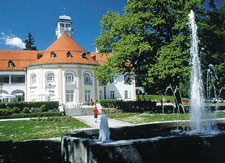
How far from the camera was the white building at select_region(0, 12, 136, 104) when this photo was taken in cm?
3259

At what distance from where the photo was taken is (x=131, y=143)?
17.7 feet

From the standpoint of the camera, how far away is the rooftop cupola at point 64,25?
165ft

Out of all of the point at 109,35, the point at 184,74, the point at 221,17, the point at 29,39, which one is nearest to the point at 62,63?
the point at 109,35

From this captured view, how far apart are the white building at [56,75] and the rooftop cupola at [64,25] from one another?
13290 mm

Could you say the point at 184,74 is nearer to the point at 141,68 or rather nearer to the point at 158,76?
the point at 158,76

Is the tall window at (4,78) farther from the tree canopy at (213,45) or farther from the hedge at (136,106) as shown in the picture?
the tree canopy at (213,45)

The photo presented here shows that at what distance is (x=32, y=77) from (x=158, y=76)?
78.1 feet

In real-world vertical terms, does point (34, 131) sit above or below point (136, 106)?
below

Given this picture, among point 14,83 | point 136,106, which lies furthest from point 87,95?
point 14,83

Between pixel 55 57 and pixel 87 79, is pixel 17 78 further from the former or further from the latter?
pixel 87 79

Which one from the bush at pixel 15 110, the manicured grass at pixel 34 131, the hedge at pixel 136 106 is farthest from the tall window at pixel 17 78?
the manicured grass at pixel 34 131

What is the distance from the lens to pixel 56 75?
3266 cm

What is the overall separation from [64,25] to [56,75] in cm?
2258

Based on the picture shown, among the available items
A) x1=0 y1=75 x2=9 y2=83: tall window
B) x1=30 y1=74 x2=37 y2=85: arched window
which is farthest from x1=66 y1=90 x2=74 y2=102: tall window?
x1=0 y1=75 x2=9 y2=83: tall window
